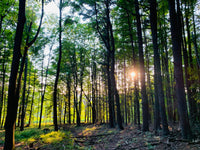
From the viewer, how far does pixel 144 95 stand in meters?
10.3

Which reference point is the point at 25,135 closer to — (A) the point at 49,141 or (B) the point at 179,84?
(A) the point at 49,141

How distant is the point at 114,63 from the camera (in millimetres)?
14688

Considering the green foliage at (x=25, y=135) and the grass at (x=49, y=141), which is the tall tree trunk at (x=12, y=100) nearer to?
the grass at (x=49, y=141)

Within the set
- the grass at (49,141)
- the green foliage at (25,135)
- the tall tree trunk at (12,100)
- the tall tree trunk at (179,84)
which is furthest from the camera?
the green foliage at (25,135)

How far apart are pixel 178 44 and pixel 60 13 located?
12.7 metres

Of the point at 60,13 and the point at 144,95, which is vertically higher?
the point at 60,13

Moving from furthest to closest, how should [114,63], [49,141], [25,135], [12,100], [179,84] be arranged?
[114,63] < [25,135] < [49,141] < [179,84] < [12,100]

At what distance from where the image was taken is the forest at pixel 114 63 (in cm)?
660

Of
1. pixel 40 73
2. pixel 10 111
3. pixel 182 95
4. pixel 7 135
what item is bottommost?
pixel 7 135

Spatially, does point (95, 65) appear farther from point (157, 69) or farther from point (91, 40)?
point (157, 69)

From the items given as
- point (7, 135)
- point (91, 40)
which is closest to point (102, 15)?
point (91, 40)

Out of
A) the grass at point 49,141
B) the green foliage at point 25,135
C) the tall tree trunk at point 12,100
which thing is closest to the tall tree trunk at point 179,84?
the grass at point 49,141

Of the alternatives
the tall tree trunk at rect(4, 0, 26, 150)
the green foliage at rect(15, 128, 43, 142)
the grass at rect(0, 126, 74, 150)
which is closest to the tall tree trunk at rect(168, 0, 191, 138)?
the grass at rect(0, 126, 74, 150)

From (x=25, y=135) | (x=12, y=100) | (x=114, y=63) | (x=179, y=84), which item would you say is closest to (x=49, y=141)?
(x=12, y=100)
